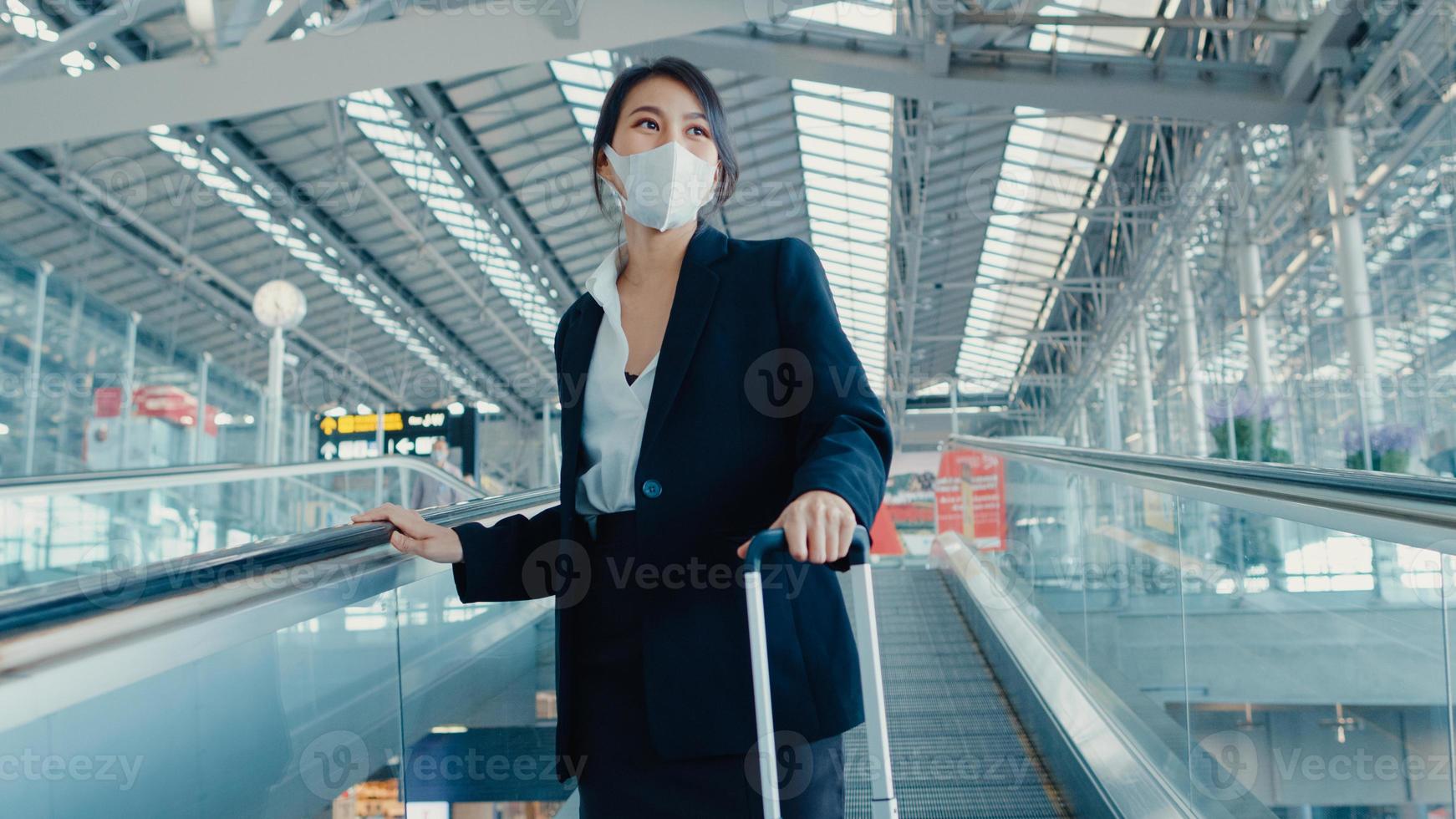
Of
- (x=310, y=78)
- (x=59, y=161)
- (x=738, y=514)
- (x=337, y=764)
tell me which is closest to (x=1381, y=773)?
(x=738, y=514)

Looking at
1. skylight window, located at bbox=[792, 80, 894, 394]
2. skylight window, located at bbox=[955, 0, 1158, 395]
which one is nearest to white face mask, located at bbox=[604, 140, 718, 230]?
skylight window, located at bbox=[955, 0, 1158, 395]

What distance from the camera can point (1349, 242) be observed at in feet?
37.0

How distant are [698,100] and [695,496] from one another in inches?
23.7

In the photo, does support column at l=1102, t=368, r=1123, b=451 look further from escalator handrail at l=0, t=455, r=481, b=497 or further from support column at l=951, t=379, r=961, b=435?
escalator handrail at l=0, t=455, r=481, b=497

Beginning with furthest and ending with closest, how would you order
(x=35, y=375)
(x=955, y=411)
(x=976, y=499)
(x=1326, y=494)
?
1. (x=955, y=411)
2. (x=35, y=375)
3. (x=976, y=499)
4. (x=1326, y=494)

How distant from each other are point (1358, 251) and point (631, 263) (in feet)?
37.9

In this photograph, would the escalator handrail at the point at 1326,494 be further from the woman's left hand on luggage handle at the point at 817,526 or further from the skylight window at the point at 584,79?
the skylight window at the point at 584,79

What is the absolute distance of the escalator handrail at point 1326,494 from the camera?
5.63 feet

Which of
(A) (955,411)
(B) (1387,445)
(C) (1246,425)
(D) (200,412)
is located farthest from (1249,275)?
(D) (200,412)

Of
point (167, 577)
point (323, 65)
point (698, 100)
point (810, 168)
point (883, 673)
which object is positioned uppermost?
point (810, 168)

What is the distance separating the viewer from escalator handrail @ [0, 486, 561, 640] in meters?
1.09

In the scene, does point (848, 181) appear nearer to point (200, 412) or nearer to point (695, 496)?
point (200, 412)

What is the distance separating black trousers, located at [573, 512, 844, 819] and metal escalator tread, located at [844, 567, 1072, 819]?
1832 mm

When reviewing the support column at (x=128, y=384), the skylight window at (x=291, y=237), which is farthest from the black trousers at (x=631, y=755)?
the support column at (x=128, y=384)
